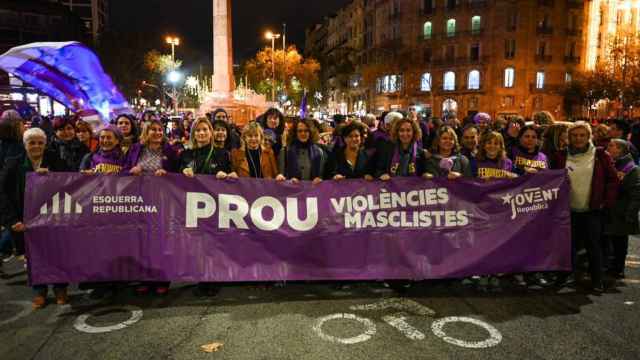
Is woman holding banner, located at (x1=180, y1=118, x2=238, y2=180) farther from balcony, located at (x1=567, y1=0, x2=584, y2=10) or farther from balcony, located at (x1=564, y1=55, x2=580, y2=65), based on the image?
balcony, located at (x1=567, y1=0, x2=584, y2=10)

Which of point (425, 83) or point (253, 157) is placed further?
point (425, 83)

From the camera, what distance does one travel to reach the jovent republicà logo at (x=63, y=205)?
491cm

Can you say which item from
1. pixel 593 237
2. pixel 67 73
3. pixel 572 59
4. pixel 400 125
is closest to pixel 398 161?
pixel 400 125

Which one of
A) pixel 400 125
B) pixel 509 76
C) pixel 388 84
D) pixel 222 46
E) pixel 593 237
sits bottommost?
pixel 593 237

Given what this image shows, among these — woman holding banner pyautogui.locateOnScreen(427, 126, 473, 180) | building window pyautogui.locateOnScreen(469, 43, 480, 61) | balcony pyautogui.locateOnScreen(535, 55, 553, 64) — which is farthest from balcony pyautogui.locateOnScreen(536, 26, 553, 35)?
woman holding banner pyautogui.locateOnScreen(427, 126, 473, 180)

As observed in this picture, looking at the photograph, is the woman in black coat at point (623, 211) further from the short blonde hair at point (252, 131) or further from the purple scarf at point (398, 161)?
the short blonde hair at point (252, 131)

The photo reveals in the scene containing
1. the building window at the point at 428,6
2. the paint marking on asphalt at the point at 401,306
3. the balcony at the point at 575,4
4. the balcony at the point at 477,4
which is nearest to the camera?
the paint marking on asphalt at the point at 401,306

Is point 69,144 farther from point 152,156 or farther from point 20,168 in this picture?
point 152,156

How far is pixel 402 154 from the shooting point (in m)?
5.61

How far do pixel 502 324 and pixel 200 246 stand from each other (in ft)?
10.0

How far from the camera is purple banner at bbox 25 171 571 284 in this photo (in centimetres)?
493

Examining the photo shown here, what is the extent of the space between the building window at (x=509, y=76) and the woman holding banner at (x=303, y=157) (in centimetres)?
5029

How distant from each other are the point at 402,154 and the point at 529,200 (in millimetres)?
1472

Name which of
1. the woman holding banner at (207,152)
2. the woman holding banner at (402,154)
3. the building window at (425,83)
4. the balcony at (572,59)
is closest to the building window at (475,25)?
the building window at (425,83)
